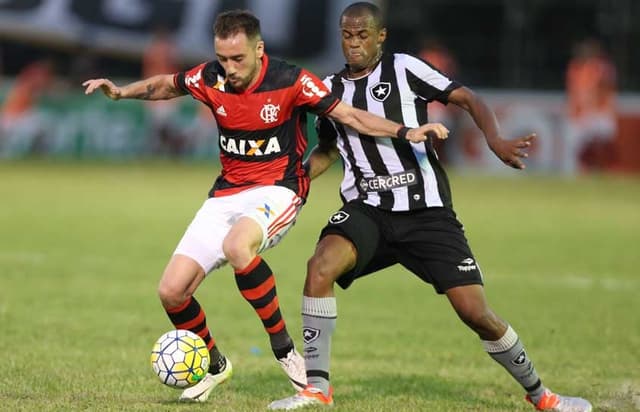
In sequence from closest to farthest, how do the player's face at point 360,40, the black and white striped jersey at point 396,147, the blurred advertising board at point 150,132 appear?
the player's face at point 360,40 → the black and white striped jersey at point 396,147 → the blurred advertising board at point 150,132

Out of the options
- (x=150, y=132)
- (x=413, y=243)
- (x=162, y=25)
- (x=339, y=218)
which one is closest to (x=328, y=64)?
(x=162, y=25)

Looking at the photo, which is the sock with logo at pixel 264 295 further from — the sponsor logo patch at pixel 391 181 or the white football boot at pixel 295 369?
the sponsor logo patch at pixel 391 181

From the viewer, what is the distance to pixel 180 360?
6.52 metres

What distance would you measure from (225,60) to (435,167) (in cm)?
A: 133

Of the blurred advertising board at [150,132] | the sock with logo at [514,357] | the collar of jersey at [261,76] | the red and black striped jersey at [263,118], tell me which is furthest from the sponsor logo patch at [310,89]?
the blurred advertising board at [150,132]

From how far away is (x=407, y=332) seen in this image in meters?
9.51

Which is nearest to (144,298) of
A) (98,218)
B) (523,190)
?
(98,218)

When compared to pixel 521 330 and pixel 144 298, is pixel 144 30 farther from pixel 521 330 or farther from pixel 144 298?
pixel 521 330

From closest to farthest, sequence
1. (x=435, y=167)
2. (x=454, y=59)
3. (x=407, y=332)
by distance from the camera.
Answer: (x=435, y=167)
(x=407, y=332)
(x=454, y=59)

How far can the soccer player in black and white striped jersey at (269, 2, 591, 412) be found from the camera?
6.65 m

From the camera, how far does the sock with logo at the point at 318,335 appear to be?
6.70 metres

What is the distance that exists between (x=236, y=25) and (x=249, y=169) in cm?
83

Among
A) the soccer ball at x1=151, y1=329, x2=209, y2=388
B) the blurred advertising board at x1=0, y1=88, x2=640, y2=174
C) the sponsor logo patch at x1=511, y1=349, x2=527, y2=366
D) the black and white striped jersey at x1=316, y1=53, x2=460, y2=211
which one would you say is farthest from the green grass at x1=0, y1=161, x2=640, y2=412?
the blurred advertising board at x1=0, y1=88, x2=640, y2=174

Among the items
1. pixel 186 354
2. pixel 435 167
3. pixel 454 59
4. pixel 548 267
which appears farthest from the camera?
pixel 454 59
